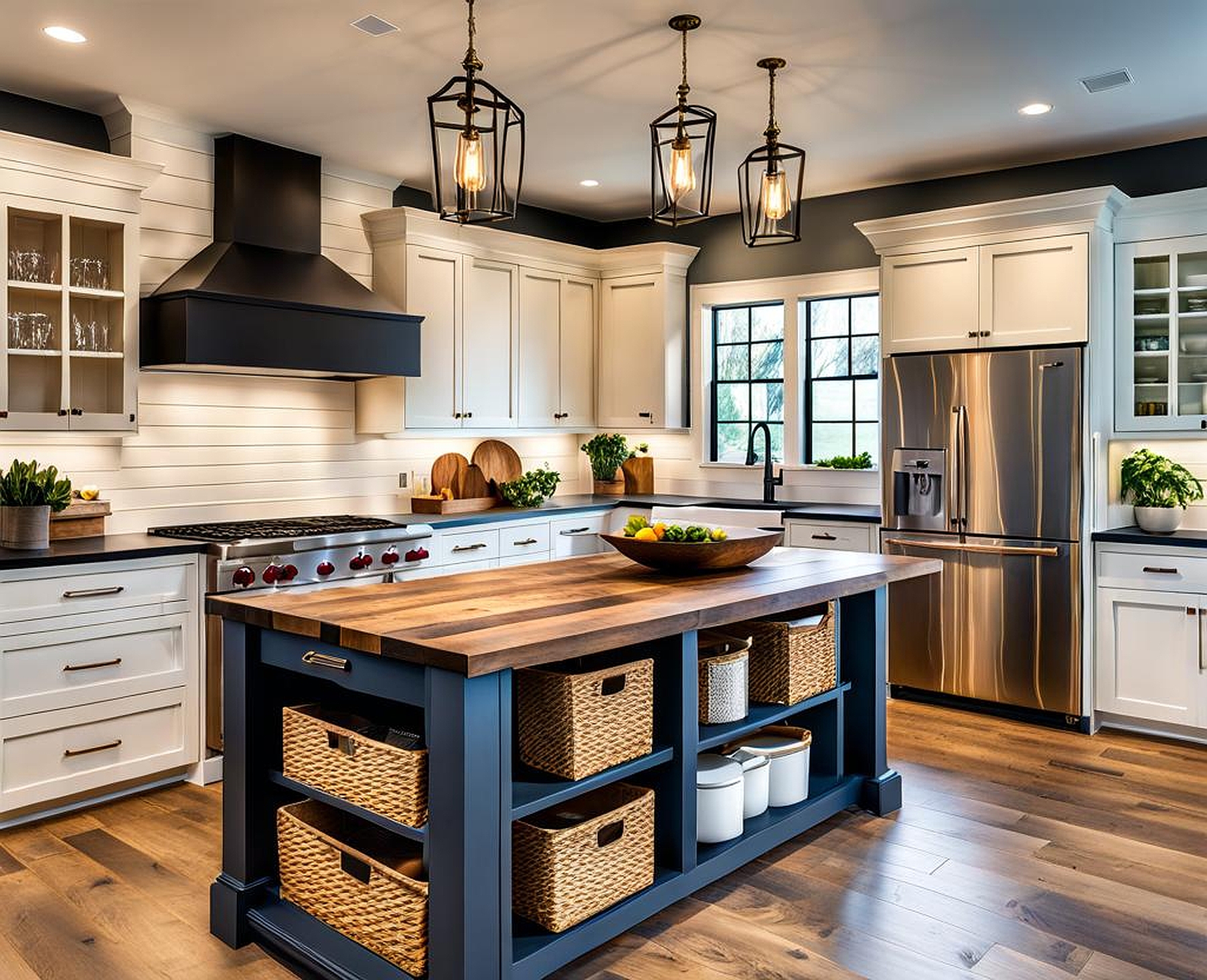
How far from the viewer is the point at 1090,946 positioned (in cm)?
266

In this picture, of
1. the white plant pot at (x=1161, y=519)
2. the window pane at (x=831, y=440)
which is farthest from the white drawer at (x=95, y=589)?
the white plant pot at (x=1161, y=519)

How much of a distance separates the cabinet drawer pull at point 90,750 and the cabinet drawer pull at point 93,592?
22.1 inches

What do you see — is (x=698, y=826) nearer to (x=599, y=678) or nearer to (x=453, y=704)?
(x=599, y=678)

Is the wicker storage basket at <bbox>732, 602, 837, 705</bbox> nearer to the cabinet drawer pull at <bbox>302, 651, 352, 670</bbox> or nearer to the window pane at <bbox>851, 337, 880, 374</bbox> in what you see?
the cabinet drawer pull at <bbox>302, 651, 352, 670</bbox>

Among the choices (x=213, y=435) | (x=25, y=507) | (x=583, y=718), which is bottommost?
(x=583, y=718)

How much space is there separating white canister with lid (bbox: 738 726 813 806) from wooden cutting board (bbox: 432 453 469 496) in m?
2.88

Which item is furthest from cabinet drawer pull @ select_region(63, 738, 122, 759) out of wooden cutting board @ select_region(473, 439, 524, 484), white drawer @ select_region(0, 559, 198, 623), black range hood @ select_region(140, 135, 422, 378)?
wooden cutting board @ select_region(473, 439, 524, 484)

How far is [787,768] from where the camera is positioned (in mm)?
3391

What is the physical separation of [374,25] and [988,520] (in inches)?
137

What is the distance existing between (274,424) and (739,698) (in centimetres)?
296

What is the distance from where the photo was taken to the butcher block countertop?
89.0 inches

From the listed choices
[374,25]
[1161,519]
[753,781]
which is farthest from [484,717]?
[1161,519]

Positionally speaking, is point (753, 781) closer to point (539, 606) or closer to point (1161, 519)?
point (539, 606)

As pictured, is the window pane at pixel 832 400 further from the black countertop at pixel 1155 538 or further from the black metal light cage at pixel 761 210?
the black metal light cage at pixel 761 210
